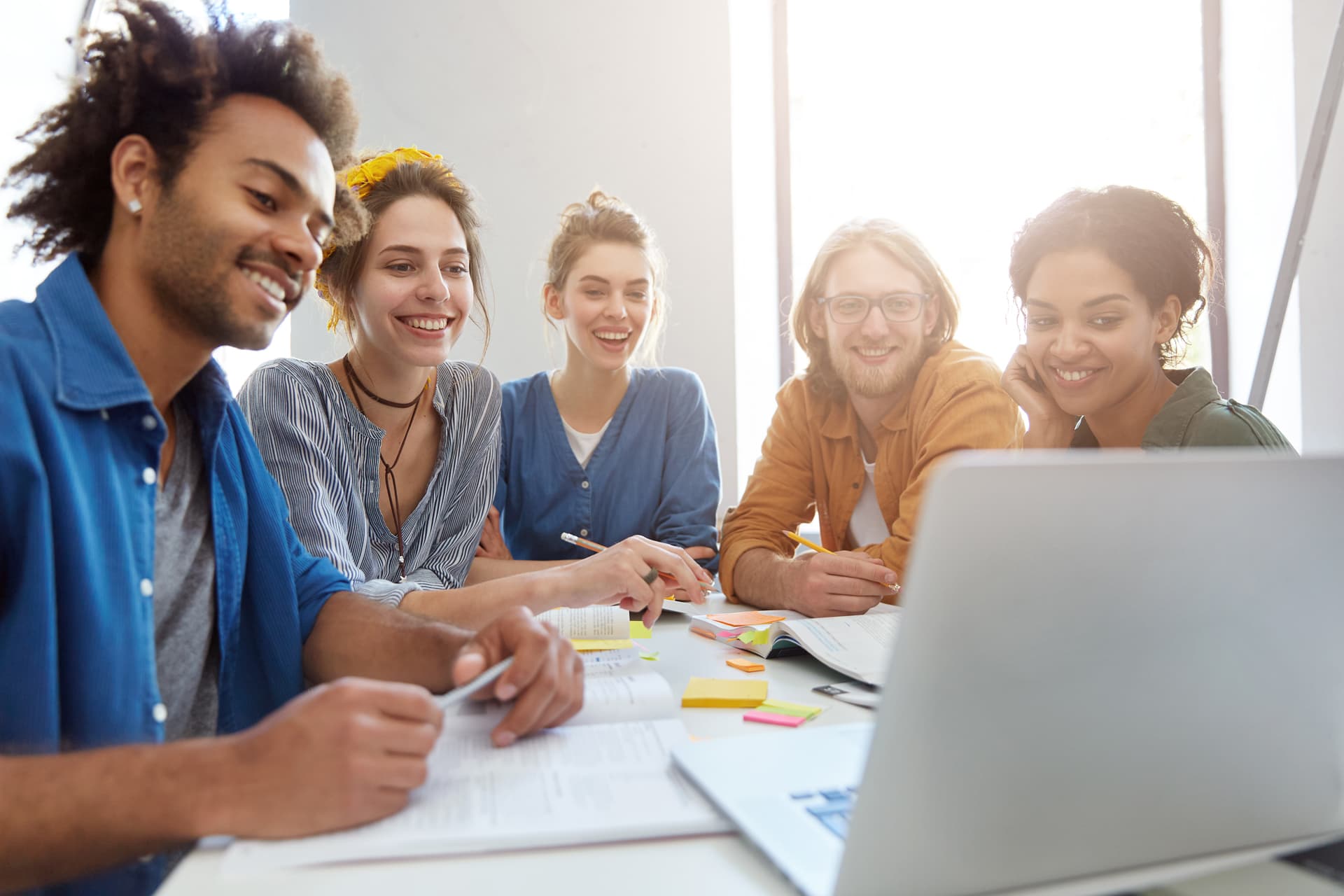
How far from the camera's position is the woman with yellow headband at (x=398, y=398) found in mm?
1501

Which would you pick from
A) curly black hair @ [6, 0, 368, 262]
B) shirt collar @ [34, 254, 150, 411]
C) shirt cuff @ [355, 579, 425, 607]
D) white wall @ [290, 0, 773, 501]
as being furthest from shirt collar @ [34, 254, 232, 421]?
white wall @ [290, 0, 773, 501]

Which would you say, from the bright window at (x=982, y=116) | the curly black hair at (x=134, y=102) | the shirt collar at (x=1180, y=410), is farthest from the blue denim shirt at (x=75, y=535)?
the bright window at (x=982, y=116)

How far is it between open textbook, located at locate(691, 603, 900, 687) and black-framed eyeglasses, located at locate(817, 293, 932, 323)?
83cm

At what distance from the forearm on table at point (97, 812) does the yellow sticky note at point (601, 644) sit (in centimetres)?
59

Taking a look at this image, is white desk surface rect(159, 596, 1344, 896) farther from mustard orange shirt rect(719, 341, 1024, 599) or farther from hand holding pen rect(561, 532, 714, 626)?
mustard orange shirt rect(719, 341, 1024, 599)

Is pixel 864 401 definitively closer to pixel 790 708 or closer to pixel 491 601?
pixel 491 601

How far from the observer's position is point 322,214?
101 centimetres

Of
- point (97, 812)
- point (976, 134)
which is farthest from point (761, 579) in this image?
point (976, 134)

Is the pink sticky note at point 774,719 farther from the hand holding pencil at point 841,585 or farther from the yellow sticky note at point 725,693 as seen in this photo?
the hand holding pencil at point 841,585

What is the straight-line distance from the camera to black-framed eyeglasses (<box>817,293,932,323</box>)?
193cm

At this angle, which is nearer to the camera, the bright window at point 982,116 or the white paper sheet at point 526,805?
the white paper sheet at point 526,805

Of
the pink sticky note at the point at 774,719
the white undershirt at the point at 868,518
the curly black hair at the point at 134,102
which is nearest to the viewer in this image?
the pink sticky note at the point at 774,719

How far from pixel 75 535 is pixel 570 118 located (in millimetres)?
2487

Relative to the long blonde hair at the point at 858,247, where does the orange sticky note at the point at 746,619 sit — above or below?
below
